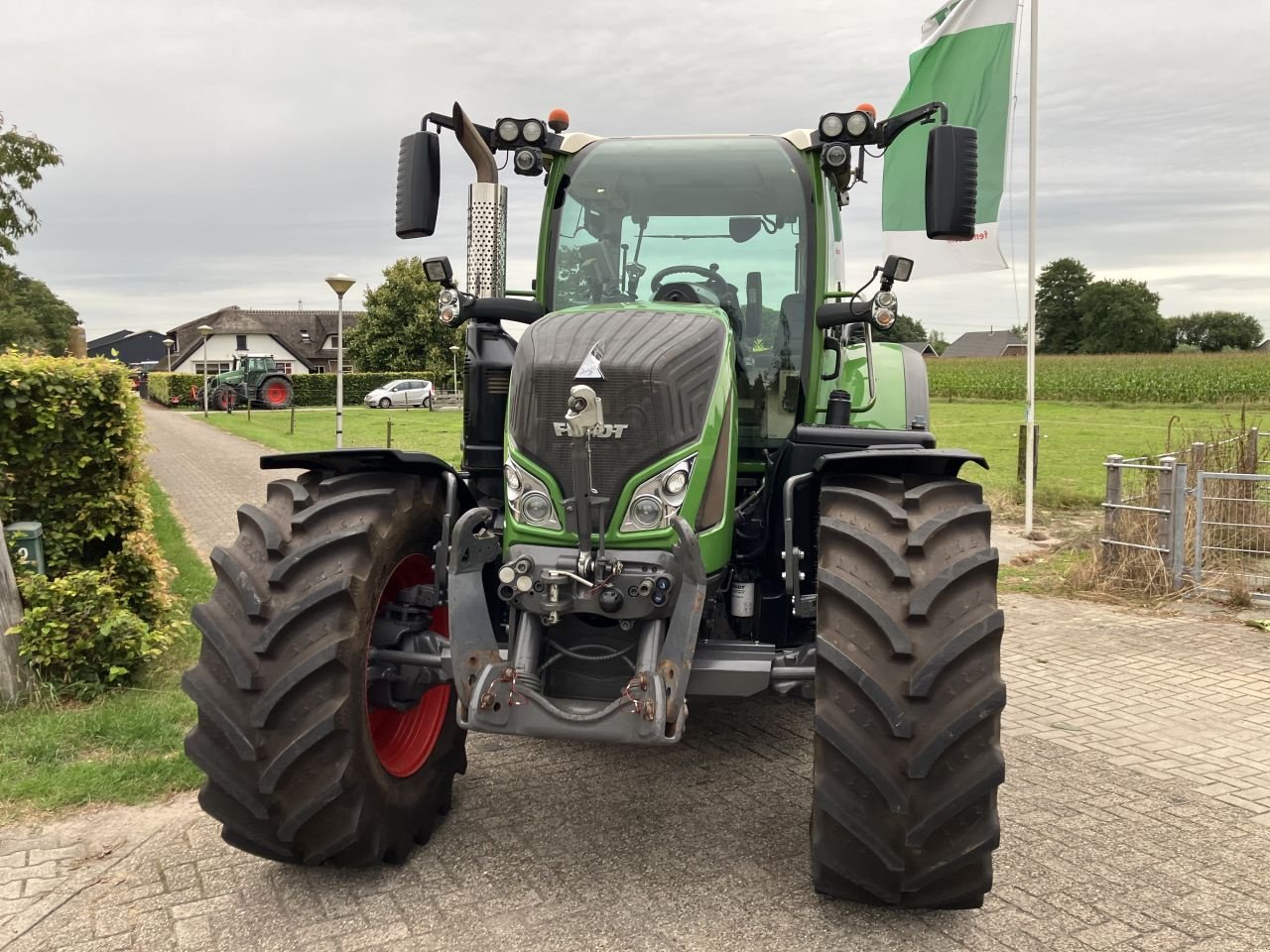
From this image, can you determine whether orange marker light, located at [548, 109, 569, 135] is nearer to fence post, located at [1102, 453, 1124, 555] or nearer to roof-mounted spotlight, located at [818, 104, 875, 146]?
roof-mounted spotlight, located at [818, 104, 875, 146]

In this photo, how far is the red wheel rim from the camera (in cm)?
411

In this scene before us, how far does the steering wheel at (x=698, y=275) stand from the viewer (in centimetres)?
479

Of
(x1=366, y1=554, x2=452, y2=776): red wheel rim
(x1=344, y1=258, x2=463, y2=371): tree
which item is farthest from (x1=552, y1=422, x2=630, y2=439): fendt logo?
(x1=344, y1=258, x2=463, y2=371): tree

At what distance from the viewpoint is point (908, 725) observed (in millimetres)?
3164

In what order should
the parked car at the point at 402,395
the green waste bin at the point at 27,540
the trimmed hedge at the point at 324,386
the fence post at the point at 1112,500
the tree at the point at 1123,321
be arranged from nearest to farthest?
the green waste bin at the point at 27,540, the fence post at the point at 1112,500, the parked car at the point at 402,395, the trimmed hedge at the point at 324,386, the tree at the point at 1123,321

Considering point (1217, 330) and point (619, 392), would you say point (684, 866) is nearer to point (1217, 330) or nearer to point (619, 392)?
point (619, 392)

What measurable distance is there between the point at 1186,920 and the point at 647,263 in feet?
10.6

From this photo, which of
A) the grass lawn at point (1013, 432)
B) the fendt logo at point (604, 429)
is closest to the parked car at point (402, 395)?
the grass lawn at point (1013, 432)

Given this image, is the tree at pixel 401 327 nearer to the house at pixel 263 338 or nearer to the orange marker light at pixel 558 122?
the house at pixel 263 338

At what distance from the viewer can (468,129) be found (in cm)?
463

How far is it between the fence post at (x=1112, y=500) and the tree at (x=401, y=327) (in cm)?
5291

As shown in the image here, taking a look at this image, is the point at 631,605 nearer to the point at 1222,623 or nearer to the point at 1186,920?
the point at 1186,920

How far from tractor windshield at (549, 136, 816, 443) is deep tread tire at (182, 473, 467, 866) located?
67.7 inches

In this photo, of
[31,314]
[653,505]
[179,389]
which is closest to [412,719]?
[653,505]
